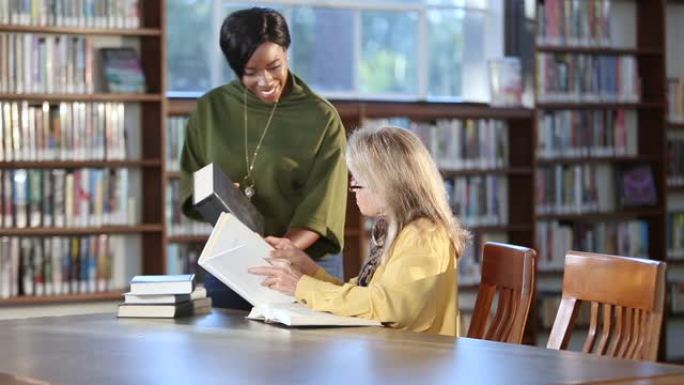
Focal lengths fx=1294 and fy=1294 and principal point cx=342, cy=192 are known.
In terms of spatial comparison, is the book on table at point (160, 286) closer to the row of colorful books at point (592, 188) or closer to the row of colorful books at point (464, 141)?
the row of colorful books at point (464, 141)

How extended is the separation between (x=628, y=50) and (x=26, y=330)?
4.75 m

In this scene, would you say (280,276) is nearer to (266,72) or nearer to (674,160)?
(266,72)

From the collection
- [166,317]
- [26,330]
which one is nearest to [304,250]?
[166,317]

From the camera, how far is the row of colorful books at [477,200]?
6.59m

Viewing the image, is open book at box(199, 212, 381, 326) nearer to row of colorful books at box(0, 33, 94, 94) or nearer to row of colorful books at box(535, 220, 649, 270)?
row of colorful books at box(0, 33, 94, 94)

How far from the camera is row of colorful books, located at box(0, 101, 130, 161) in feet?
18.4

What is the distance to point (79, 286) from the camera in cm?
577

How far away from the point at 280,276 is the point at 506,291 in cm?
53

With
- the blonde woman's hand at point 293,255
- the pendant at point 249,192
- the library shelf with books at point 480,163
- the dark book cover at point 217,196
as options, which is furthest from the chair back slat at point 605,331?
the library shelf with books at point 480,163

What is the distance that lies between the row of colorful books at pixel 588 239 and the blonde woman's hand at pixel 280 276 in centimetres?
398

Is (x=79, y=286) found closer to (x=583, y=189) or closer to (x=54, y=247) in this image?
(x=54, y=247)

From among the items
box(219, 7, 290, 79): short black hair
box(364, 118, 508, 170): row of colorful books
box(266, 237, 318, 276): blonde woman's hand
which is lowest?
box(266, 237, 318, 276): blonde woman's hand

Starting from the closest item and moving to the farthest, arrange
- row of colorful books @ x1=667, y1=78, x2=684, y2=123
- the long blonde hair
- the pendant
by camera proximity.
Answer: the long blonde hair
the pendant
row of colorful books @ x1=667, y1=78, x2=684, y2=123

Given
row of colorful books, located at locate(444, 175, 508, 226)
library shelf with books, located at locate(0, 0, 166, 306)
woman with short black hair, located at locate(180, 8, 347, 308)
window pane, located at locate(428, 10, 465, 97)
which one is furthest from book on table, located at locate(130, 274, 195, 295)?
window pane, located at locate(428, 10, 465, 97)
